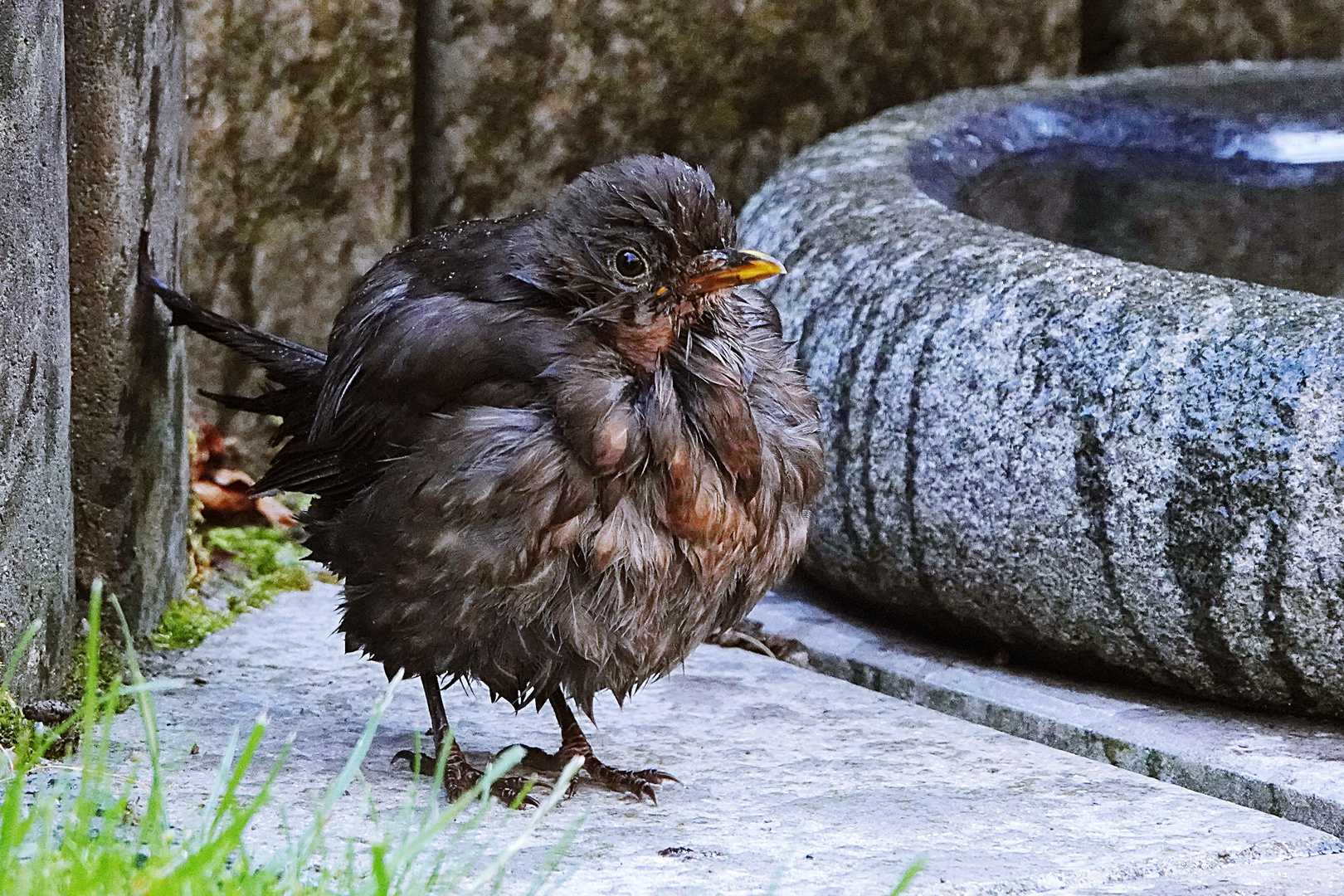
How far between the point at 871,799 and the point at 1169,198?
2223 mm

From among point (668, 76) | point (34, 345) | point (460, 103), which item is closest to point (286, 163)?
point (460, 103)

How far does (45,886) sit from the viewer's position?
6.17ft

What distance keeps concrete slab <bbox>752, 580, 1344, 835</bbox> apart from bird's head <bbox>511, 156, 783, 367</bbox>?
115 cm

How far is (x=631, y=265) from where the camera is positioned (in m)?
2.71

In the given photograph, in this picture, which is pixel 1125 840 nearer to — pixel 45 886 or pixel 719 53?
pixel 45 886

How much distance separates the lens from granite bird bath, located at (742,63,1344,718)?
3076 millimetres

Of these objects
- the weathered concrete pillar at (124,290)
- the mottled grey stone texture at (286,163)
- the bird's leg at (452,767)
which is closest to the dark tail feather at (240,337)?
the weathered concrete pillar at (124,290)

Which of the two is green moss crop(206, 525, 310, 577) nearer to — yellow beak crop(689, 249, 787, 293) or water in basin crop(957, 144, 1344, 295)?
yellow beak crop(689, 249, 787, 293)

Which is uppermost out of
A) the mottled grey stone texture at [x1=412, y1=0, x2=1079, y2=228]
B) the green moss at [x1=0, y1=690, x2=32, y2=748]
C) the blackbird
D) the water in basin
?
the mottled grey stone texture at [x1=412, y1=0, x2=1079, y2=228]

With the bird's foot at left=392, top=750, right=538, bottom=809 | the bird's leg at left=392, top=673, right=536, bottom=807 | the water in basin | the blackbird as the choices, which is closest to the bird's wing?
the blackbird

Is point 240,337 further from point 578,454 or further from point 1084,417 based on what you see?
point 1084,417

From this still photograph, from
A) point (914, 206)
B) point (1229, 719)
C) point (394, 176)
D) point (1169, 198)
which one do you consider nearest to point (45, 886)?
point (1229, 719)

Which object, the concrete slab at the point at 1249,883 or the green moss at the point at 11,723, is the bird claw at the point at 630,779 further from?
the green moss at the point at 11,723

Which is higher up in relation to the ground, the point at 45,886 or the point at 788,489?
the point at 788,489
